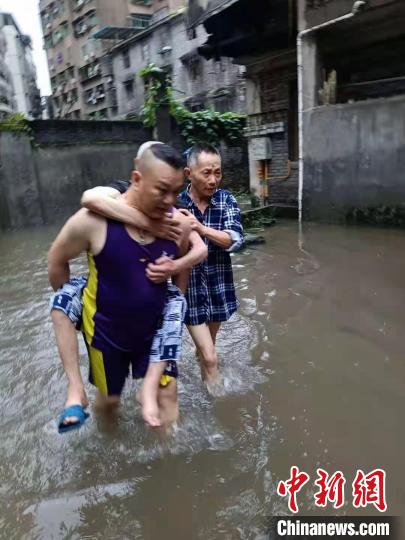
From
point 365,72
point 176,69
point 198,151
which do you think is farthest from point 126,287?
point 176,69

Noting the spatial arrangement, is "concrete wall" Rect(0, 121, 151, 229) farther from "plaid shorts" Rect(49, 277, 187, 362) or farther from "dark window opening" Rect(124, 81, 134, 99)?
"dark window opening" Rect(124, 81, 134, 99)

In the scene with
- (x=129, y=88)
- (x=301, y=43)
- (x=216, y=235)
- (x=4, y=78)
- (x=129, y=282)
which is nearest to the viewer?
(x=129, y=282)

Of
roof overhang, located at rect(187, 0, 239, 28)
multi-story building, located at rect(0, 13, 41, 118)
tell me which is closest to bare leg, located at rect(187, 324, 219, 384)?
roof overhang, located at rect(187, 0, 239, 28)

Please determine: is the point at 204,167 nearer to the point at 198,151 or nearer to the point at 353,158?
the point at 198,151

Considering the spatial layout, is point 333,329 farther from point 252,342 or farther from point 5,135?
point 5,135

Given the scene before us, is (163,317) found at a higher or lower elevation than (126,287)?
lower

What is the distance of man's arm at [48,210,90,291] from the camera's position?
6.48 ft

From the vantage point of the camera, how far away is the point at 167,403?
224 centimetres

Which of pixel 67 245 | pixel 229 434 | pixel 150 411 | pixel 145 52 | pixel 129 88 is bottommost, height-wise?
pixel 229 434

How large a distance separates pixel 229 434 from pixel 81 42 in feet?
126

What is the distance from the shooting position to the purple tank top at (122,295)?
6.54 feet

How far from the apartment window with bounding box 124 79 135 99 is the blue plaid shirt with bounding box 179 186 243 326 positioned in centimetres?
2868

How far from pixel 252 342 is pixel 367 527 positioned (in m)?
2.18

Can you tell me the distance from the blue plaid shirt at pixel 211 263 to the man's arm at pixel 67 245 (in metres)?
0.99
